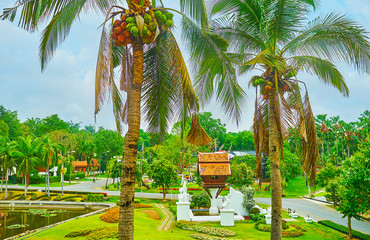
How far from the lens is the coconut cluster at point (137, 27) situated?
243 inches

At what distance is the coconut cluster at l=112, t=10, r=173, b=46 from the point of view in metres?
6.18

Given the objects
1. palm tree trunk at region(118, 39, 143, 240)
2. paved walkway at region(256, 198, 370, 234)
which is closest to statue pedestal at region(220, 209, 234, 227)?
paved walkway at region(256, 198, 370, 234)

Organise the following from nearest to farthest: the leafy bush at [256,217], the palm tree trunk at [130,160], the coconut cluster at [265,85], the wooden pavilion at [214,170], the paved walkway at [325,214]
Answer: the palm tree trunk at [130,160] < the coconut cluster at [265,85] < the leafy bush at [256,217] < the paved walkway at [325,214] < the wooden pavilion at [214,170]

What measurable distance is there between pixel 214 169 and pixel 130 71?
665 inches

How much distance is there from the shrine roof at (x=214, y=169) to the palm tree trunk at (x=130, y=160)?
1756 cm

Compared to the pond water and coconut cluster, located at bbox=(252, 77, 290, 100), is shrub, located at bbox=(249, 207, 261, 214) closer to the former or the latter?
the pond water

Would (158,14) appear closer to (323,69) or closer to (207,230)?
(323,69)

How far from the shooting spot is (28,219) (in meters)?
21.7

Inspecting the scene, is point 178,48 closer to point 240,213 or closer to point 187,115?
point 187,115

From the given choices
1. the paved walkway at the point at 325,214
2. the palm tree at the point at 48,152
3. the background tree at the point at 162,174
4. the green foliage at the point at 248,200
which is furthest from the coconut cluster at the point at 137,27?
the palm tree at the point at 48,152

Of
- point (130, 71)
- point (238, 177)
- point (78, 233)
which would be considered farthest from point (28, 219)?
point (238, 177)

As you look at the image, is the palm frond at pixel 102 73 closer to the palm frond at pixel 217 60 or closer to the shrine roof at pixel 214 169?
the palm frond at pixel 217 60

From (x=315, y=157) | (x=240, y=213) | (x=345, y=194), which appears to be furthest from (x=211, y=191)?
(x=315, y=157)

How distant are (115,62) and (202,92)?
→ 116 inches
